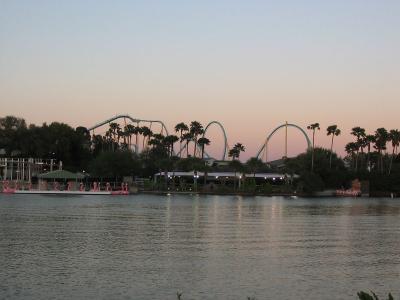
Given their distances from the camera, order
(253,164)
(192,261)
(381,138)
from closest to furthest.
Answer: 1. (192,261)
2. (253,164)
3. (381,138)

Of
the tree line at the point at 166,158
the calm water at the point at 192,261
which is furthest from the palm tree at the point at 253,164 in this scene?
the calm water at the point at 192,261

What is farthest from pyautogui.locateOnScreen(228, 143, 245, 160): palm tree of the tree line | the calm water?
the calm water

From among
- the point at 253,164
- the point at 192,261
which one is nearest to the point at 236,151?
the point at 253,164

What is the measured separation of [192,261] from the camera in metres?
35.4

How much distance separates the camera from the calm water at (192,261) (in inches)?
1093

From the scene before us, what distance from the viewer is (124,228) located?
5506cm

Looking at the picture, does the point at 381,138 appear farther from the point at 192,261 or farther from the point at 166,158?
the point at 192,261

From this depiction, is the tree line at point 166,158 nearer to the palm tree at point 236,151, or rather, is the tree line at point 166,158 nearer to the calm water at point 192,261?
the palm tree at point 236,151

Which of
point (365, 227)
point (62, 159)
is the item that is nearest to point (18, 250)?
point (365, 227)

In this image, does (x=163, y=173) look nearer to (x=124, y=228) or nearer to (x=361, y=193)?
(x=361, y=193)

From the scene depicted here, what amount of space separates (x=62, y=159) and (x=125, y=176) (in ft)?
58.1

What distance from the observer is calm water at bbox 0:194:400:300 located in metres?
27.8

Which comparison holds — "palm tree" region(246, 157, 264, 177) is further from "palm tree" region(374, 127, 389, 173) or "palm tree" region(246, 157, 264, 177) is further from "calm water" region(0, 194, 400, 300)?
"calm water" region(0, 194, 400, 300)

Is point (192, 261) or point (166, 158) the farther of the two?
point (166, 158)
